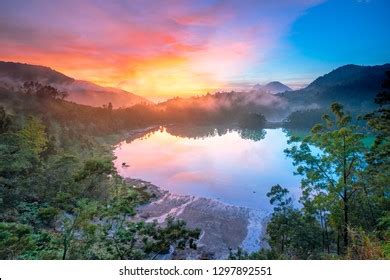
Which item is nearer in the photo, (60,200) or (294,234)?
(60,200)

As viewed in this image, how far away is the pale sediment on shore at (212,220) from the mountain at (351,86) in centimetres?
351

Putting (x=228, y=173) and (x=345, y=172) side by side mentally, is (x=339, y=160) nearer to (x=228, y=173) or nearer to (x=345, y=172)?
(x=345, y=172)

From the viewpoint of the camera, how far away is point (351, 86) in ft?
16.1

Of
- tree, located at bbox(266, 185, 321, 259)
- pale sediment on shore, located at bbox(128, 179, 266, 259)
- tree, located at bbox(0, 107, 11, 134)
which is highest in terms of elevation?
tree, located at bbox(0, 107, 11, 134)

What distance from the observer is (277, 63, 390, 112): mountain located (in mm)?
4129

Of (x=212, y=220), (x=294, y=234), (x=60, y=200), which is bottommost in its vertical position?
(x=212, y=220)

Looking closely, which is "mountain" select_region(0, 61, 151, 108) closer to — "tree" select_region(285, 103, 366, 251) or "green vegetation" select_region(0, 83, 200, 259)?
"green vegetation" select_region(0, 83, 200, 259)

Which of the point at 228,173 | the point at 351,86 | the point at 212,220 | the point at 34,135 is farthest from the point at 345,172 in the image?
the point at 34,135

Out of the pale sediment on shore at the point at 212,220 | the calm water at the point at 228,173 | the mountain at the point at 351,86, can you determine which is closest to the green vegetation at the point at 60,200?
the pale sediment on shore at the point at 212,220

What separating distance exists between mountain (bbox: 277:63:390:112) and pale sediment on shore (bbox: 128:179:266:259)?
3512 mm

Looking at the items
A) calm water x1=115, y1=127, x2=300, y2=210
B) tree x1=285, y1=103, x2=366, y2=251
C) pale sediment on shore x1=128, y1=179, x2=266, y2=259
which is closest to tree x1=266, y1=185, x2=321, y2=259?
tree x1=285, y1=103, x2=366, y2=251

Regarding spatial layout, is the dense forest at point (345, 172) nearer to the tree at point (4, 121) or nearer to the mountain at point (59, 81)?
the mountain at point (59, 81)

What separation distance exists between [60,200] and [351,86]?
16.3ft

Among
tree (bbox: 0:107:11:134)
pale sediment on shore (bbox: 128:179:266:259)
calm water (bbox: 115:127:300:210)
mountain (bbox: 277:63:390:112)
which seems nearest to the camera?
mountain (bbox: 277:63:390:112)
